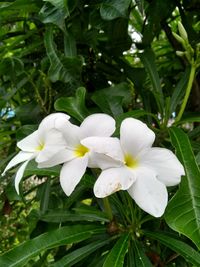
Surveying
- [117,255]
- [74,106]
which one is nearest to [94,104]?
[74,106]

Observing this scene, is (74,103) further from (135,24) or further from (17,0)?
(135,24)

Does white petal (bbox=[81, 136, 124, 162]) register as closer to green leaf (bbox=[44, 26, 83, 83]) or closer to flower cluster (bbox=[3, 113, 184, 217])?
flower cluster (bbox=[3, 113, 184, 217])

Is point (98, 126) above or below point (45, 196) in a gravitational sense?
above

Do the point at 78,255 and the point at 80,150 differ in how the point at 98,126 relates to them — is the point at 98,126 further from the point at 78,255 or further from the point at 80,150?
the point at 78,255

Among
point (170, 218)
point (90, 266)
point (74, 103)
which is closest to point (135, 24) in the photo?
point (74, 103)

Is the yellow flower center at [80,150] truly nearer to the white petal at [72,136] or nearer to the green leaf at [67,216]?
the white petal at [72,136]
